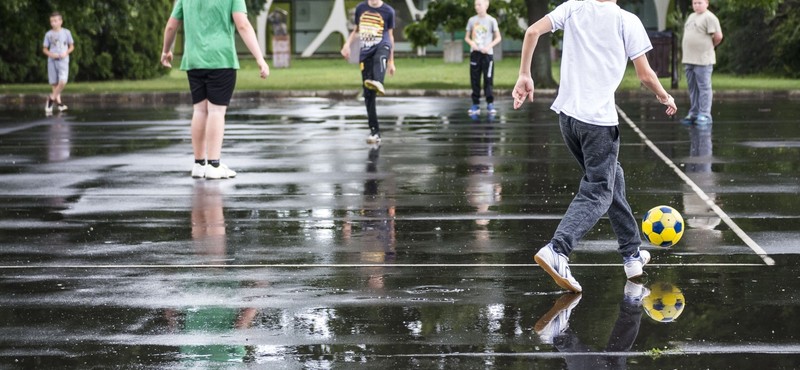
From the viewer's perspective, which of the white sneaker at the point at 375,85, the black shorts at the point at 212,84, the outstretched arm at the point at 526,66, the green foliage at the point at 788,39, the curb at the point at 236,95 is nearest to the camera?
the outstretched arm at the point at 526,66

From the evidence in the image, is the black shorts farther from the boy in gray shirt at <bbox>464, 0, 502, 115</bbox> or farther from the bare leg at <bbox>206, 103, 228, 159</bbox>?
the boy in gray shirt at <bbox>464, 0, 502, 115</bbox>

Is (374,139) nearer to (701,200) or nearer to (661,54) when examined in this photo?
(701,200)

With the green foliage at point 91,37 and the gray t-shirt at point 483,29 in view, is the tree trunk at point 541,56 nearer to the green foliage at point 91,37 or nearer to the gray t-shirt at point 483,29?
the gray t-shirt at point 483,29

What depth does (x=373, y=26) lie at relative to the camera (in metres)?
13.8

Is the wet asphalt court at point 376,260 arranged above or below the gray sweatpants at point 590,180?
below

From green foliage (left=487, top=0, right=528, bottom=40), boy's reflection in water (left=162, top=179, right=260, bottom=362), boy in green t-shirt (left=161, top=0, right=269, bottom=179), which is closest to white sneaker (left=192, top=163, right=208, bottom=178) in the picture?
boy in green t-shirt (left=161, top=0, right=269, bottom=179)

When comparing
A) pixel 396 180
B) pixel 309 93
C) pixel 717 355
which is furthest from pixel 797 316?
pixel 309 93

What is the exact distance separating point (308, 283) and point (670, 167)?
6.16 meters

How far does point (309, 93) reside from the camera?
2489 cm

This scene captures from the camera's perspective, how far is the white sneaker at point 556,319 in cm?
528

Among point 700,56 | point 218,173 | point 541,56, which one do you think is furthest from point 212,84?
point 541,56

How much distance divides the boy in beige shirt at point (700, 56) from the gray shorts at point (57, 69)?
37.6 feet

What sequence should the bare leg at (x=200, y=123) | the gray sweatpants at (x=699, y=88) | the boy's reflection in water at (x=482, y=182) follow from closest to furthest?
the boy's reflection in water at (x=482, y=182), the bare leg at (x=200, y=123), the gray sweatpants at (x=699, y=88)

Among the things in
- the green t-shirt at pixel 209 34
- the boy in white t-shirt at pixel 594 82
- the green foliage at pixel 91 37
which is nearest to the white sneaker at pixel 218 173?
the green t-shirt at pixel 209 34
